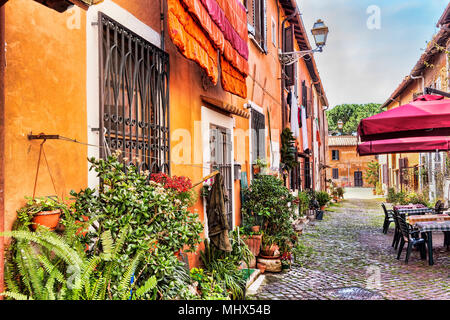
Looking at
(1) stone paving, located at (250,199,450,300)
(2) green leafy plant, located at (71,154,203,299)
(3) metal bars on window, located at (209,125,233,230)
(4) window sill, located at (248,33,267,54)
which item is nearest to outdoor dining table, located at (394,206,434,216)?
(1) stone paving, located at (250,199,450,300)

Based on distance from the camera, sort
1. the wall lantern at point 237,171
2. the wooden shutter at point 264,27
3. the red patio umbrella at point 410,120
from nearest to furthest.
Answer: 1. the red patio umbrella at point 410,120
2. the wall lantern at point 237,171
3. the wooden shutter at point 264,27

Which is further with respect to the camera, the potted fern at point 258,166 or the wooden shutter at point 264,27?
the wooden shutter at point 264,27

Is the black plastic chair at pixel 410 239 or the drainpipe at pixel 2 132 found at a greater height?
the drainpipe at pixel 2 132

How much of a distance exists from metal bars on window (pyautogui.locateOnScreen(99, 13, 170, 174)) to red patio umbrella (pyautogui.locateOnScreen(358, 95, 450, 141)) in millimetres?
2979

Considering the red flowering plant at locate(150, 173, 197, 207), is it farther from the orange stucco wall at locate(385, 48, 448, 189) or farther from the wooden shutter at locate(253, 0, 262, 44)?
the orange stucco wall at locate(385, 48, 448, 189)

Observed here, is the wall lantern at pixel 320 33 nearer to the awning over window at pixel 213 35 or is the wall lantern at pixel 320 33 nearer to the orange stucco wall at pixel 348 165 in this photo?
the awning over window at pixel 213 35

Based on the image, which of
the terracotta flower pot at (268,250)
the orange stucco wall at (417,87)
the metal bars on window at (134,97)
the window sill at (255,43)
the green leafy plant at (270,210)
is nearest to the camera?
the metal bars on window at (134,97)

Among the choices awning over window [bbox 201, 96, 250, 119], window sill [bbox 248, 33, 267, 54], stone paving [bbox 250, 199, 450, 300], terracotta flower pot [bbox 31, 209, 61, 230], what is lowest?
stone paving [bbox 250, 199, 450, 300]

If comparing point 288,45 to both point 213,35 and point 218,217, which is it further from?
point 218,217

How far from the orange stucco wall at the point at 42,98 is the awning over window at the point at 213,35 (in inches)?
44.8

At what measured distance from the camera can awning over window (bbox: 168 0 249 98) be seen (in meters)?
3.94

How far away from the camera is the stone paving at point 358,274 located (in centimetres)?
527

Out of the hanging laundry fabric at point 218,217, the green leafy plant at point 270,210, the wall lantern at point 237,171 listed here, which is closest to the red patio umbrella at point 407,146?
the green leafy plant at point 270,210
